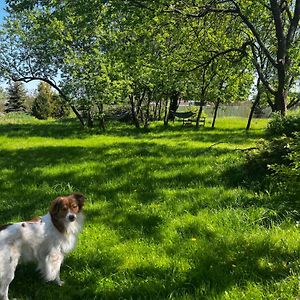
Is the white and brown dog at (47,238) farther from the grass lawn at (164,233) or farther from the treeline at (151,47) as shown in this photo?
the treeline at (151,47)

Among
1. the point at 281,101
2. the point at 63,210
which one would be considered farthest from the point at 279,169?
the point at 281,101

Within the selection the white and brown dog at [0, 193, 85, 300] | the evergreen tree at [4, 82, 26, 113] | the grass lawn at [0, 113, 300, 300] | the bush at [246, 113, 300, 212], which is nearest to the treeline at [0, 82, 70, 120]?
the evergreen tree at [4, 82, 26, 113]

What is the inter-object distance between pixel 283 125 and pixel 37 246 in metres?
11.6

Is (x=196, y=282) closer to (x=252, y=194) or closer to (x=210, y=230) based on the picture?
(x=210, y=230)

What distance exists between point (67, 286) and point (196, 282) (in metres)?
1.57

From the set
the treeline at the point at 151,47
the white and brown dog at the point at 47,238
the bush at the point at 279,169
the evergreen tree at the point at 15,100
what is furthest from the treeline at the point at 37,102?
the white and brown dog at the point at 47,238

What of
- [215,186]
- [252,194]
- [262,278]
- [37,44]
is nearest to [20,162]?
[215,186]

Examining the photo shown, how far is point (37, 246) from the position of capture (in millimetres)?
4445

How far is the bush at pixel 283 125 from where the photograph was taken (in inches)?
523

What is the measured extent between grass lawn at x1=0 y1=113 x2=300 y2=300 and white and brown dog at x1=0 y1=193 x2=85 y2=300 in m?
0.34

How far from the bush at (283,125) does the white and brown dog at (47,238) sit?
10.1m

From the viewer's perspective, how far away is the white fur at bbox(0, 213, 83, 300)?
13.4 feet

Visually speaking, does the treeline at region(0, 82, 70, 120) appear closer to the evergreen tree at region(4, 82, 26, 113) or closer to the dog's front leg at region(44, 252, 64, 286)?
the evergreen tree at region(4, 82, 26, 113)

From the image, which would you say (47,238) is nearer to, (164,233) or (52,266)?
(52,266)
